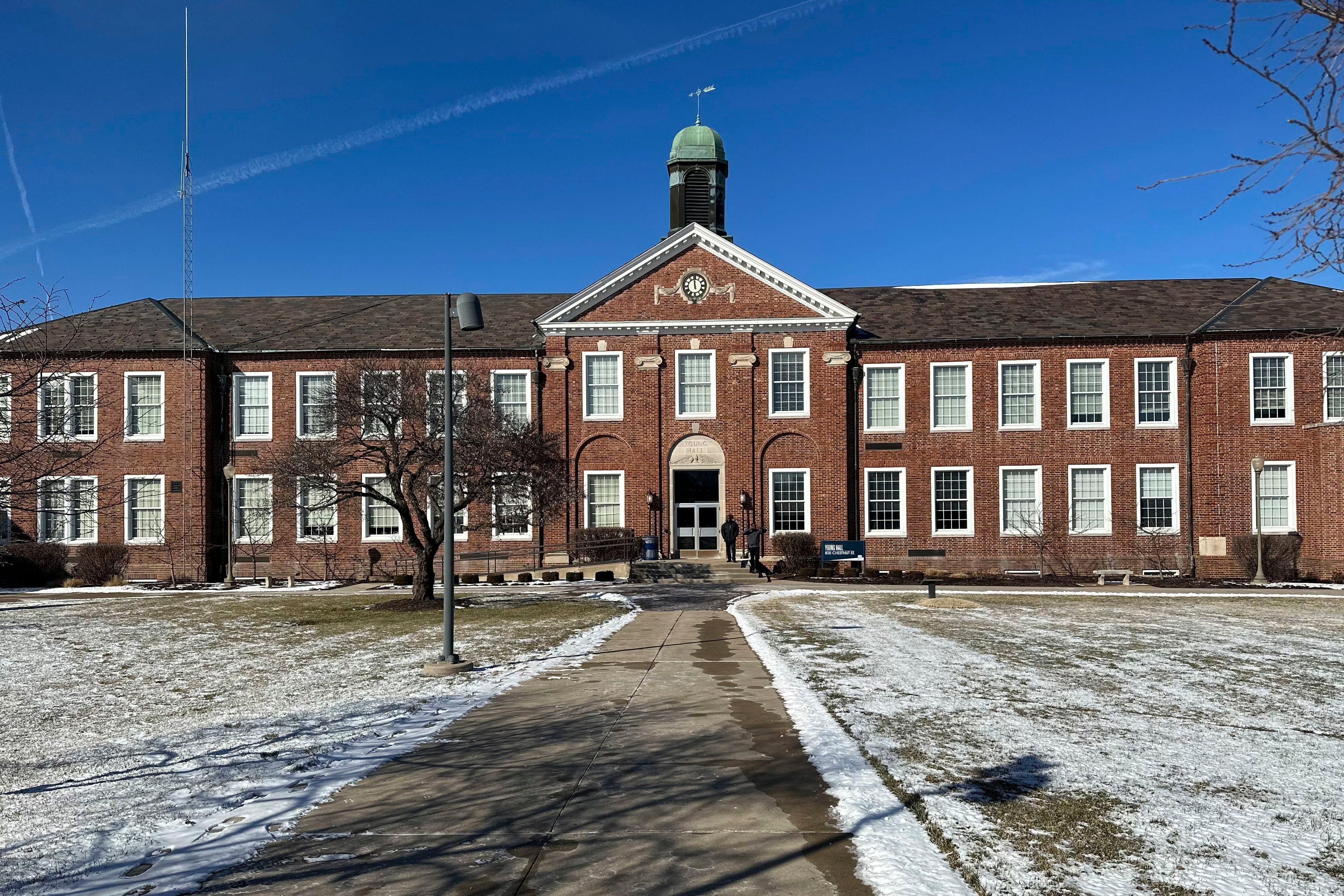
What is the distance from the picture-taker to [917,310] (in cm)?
3762

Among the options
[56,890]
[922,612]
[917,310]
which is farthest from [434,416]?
[917,310]

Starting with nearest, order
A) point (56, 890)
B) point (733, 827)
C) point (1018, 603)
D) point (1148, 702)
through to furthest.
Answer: point (56, 890), point (733, 827), point (1148, 702), point (1018, 603)

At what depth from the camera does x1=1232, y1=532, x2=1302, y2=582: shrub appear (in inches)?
1242

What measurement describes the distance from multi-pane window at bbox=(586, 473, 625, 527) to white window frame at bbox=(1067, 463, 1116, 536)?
16271mm

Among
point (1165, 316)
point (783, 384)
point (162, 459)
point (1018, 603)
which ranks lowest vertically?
point (1018, 603)

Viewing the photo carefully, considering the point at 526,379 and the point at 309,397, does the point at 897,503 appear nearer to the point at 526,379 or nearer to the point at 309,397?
A: the point at 526,379

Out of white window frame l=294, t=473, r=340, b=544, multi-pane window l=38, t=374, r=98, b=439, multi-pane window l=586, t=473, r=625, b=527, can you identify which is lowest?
white window frame l=294, t=473, r=340, b=544

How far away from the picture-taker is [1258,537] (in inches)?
1195

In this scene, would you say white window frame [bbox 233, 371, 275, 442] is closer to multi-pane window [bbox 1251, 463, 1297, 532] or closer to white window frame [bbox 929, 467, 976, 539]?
white window frame [bbox 929, 467, 976, 539]

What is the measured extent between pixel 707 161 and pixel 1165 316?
18732 mm

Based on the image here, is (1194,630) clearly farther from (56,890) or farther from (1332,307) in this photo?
(1332,307)

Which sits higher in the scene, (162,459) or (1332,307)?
(1332,307)

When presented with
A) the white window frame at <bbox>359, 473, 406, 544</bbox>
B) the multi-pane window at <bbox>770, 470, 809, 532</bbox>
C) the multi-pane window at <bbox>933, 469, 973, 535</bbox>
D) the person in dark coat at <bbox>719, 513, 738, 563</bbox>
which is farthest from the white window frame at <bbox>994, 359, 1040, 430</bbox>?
the white window frame at <bbox>359, 473, 406, 544</bbox>

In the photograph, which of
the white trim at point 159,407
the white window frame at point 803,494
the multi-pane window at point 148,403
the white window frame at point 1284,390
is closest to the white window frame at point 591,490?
the white window frame at point 803,494
